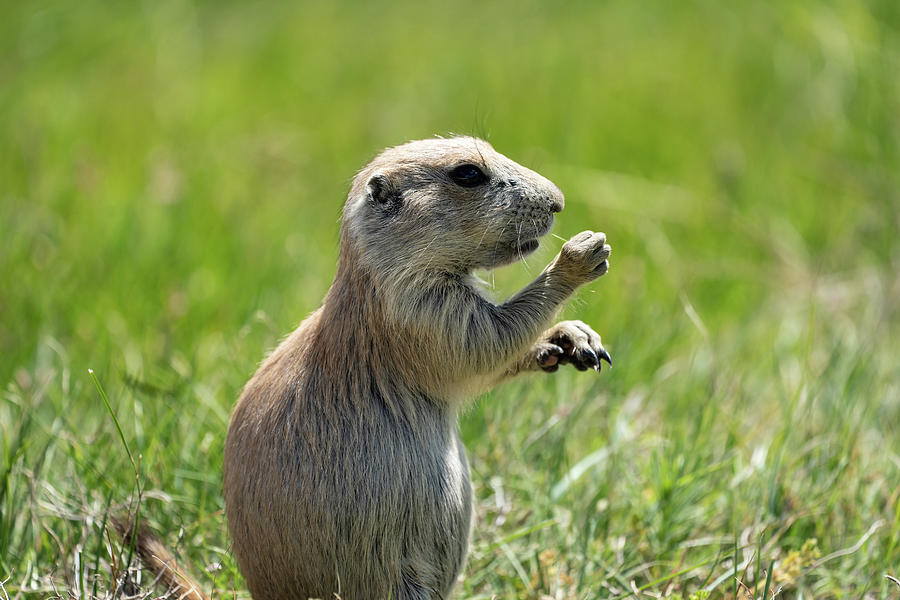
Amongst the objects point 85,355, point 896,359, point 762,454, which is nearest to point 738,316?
point 896,359

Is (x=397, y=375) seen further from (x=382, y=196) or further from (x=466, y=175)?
(x=466, y=175)

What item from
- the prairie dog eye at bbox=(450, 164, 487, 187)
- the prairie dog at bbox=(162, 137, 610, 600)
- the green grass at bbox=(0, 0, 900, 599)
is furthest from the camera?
the green grass at bbox=(0, 0, 900, 599)

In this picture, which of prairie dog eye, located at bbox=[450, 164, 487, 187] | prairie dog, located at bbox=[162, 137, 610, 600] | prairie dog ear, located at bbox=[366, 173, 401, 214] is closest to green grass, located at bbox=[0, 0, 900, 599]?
prairie dog, located at bbox=[162, 137, 610, 600]

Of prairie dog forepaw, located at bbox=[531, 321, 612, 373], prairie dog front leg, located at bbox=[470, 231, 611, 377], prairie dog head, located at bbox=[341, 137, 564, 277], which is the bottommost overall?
prairie dog forepaw, located at bbox=[531, 321, 612, 373]

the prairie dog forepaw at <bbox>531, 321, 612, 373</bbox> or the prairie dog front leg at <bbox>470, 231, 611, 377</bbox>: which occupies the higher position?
the prairie dog front leg at <bbox>470, 231, 611, 377</bbox>

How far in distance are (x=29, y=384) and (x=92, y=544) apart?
112cm

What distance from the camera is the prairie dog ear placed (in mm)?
3488

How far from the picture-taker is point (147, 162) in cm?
799

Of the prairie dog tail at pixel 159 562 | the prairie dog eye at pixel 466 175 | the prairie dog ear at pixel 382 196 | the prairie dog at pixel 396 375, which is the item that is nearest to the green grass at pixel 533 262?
the prairie dog tail at pixel 159 562

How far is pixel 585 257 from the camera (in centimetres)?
341

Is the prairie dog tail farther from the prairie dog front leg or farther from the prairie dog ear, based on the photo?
the prairie dog ear

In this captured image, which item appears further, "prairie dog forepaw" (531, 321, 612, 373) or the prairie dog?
"prairie dog forepaw" (531, 321, 612, 373)

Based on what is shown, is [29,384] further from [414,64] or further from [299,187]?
[414,64]

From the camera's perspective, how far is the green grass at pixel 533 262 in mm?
3920
